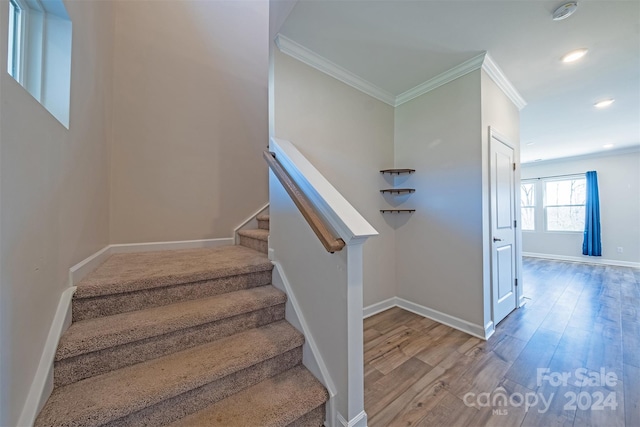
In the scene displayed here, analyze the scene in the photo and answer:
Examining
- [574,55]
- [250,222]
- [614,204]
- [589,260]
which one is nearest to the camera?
[574,55]

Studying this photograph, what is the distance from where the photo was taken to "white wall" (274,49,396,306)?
200 centimetres

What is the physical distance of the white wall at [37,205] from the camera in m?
0.71

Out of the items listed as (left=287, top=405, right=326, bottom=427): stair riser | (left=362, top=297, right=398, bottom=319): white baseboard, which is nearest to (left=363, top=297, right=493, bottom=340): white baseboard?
(left=362, top=297, right=398, bottom=319): white baseboard

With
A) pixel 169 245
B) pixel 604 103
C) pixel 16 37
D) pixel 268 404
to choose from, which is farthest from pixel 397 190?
pixel 604 103

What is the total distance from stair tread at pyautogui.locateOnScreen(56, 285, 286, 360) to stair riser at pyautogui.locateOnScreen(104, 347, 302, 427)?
31 centimetres

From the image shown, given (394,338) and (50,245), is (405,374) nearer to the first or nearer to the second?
(394,338)

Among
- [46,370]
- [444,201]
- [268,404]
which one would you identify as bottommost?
[268,404]

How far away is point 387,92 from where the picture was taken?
2.66 m

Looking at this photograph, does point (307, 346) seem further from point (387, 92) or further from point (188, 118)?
point (387, 92)

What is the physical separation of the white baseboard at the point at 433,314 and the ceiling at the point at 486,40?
2.44m

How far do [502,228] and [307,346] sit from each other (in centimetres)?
230

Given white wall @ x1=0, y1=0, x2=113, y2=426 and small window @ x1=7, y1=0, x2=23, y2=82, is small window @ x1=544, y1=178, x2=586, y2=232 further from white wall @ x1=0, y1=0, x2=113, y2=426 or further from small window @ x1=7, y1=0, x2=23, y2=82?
small window @ x1=7, y1=0, x2=23, y2=82

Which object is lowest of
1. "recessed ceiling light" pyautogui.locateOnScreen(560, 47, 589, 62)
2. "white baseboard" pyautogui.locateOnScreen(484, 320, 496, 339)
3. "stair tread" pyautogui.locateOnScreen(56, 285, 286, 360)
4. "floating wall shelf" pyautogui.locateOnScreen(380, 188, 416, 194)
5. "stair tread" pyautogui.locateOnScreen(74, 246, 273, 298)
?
"white baseboard" pyautogui.locateOnScreen(484, 320, 496, 339)

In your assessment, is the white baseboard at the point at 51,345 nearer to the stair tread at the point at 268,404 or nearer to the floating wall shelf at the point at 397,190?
the stair tread at the point at 268,404
